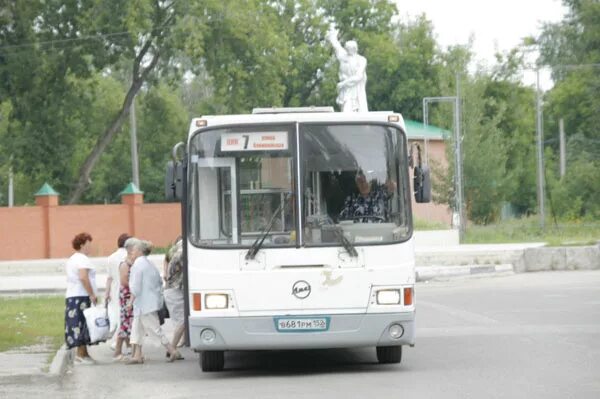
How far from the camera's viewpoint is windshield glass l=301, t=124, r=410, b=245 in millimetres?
14508

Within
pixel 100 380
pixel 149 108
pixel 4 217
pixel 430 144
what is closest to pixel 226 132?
pixel 100 380

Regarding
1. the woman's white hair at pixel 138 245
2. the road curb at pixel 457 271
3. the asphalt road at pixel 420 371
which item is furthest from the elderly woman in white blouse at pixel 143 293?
the road curb at pixel 457 271

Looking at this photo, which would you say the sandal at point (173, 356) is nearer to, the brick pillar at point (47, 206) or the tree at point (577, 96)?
the brick pillar at point (47, 206)

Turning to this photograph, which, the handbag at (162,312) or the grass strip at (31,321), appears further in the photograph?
the grass strip at (31,321)

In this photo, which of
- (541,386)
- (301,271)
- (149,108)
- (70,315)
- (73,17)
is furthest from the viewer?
(149,108)

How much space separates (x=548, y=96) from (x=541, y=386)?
69866 millimetres

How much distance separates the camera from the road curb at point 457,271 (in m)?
35.2

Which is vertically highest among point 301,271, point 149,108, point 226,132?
point 149,108

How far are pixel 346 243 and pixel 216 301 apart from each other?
1.40 m

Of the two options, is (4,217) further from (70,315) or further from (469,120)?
(70,315)

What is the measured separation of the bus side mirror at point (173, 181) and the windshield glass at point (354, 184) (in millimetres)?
1271

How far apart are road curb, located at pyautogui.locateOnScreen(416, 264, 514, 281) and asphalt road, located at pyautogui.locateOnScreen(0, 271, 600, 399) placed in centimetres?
1241

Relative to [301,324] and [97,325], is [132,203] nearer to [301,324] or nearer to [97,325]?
[97,325]

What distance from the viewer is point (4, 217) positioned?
5050cm
